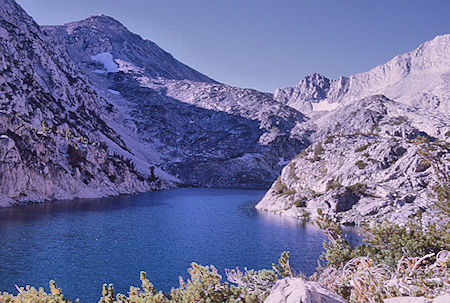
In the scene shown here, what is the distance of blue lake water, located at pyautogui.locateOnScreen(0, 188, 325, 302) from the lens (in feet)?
95.6

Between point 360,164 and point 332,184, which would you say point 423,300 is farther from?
point 360,164

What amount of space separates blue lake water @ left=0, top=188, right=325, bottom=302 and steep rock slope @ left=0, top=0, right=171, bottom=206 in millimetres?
10887

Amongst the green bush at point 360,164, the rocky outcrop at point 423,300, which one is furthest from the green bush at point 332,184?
the rocky outcrop at point 423,300

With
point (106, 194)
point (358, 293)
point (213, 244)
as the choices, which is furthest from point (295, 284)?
point (106, 194)

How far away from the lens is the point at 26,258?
108 ft

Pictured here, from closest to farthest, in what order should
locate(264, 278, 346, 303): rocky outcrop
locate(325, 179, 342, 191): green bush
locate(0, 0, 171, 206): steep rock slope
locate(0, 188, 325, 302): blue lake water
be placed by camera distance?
1. locate(264, 278, 346, 303): rocky outcrop
2. locate(0, 188, 325, 302): blue lake water
3. locate(325, 179, 342, 191): green bush
4. locate(0, 0, 171, 206): steep rock slope

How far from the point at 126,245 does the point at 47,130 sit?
2426 inches

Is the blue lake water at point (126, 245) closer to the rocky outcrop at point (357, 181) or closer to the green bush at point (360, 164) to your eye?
the rocky outcrop at point (357, 181)

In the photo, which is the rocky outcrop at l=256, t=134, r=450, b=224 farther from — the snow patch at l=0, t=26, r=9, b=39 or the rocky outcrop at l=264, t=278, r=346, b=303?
the snow patch at l=0, t=26, r=9, b=39

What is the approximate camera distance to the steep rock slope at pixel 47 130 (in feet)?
241

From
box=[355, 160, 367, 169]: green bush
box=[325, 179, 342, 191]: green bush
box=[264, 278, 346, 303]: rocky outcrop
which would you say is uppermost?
box=[355, 160, 367, 169]: green bush

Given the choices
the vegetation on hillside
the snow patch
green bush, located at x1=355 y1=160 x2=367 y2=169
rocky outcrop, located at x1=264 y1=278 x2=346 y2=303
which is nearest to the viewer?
rocky outcrop, located at x1=264 y1=278 x2=346 y2=303

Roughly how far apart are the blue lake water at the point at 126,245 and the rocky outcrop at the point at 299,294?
69.1 ft

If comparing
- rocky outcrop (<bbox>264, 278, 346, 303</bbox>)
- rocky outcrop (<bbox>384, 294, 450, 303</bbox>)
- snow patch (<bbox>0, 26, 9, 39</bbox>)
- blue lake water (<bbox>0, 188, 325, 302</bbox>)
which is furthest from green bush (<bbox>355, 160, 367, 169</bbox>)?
snow patch (<bbox>0, 26, 9, 39</bbox>)
